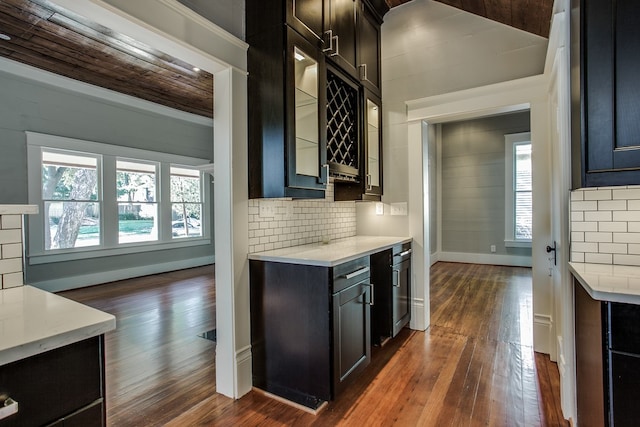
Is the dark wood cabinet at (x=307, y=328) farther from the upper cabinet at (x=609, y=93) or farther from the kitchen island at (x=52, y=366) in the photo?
the upper cabinet at (x=609, y=93)

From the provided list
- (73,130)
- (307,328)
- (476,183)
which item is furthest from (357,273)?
(476,183)

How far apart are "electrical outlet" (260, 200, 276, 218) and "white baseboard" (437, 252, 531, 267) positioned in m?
5.54

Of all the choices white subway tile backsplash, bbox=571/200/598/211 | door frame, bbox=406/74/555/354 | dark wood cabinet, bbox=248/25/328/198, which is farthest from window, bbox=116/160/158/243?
white subway tile backsplash, bbox=571/200/598/211

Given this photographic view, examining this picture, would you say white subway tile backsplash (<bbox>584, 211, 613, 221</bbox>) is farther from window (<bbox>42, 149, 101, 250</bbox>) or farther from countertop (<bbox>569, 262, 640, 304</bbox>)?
window (<bbox>42, 149, 101, 250</bbox>)

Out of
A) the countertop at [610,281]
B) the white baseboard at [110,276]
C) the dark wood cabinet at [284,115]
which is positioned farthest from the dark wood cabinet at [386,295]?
the white baseboard at [110,276]

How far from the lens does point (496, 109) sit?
2.93m

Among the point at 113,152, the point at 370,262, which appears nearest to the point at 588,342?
the point at 370,262

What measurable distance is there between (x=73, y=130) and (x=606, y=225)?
6.43m

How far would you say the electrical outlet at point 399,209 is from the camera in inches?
131

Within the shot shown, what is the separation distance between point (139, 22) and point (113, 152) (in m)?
4.76

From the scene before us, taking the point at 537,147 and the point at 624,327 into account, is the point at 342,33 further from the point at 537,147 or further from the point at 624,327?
the point at 624,327

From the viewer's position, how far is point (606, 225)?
1653 millimetres

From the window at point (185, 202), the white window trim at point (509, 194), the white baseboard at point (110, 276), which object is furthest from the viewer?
the window at point (185, 202)

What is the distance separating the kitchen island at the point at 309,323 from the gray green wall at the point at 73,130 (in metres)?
4.44
